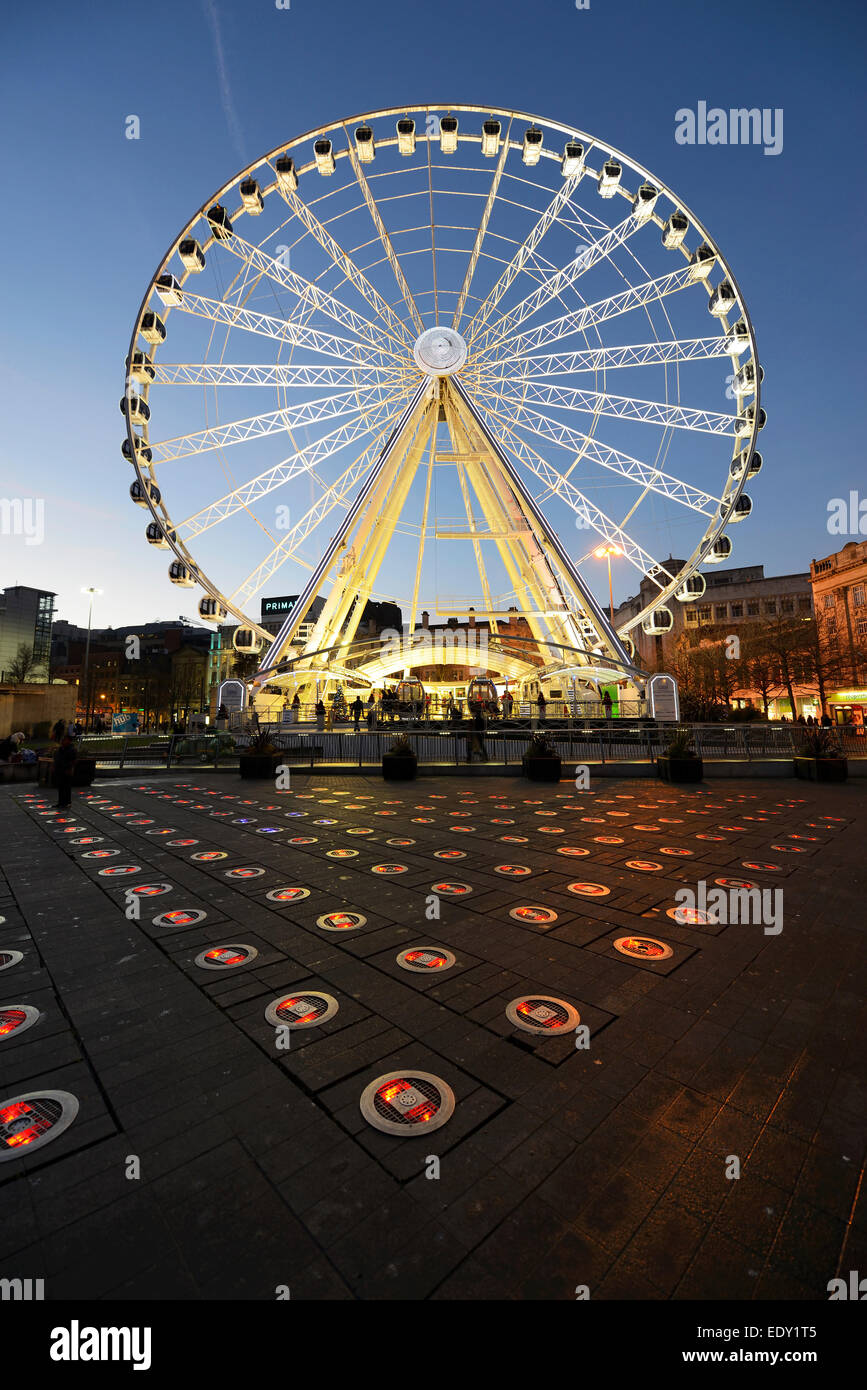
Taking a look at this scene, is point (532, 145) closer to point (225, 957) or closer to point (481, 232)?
point (481, 232)

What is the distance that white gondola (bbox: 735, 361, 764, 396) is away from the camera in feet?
78.7

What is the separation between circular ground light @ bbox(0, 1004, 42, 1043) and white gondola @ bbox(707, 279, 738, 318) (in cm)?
3072

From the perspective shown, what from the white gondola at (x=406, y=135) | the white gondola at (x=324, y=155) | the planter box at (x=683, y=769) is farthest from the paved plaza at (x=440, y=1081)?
the white gondola at (x=406, y=135)

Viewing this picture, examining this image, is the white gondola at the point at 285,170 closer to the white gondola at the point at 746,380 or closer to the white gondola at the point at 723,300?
the white gondola at the point at 723,300

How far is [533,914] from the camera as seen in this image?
514 cm

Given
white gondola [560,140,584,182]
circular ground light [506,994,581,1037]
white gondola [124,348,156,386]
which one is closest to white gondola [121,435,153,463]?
white gondola [124,348,156,386]

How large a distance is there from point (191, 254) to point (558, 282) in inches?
658

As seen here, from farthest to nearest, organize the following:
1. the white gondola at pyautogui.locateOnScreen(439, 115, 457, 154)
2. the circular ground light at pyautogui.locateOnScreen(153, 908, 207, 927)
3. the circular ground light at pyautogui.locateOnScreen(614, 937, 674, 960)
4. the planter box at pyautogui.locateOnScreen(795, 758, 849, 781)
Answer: the white gondola at pyautogui.locateOnScreen(439, 115, 457, 154)
the planter box at pyautogui.locateOnScreen(795, 758, 849, 781)
the circular ground light at pyautogui.locateOnScreen(153, 908, 207, 927)
the circular ground light at pyautogui.locateOnScreen(614, 937, 674, 960)

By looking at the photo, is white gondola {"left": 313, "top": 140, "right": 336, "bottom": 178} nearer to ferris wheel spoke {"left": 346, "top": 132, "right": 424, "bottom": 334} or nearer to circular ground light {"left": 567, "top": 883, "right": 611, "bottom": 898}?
ferris wheel spoke {"left": 346, "top": 132, "right": 424, "bottom": 334}

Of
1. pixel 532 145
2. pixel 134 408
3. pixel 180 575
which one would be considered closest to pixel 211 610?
pixel 180 575

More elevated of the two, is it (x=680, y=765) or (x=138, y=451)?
(x=138, y=451)
